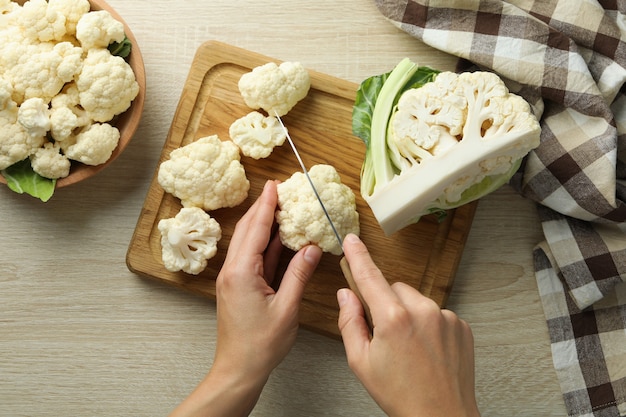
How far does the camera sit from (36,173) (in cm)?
192

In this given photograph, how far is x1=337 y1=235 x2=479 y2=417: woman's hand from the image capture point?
5.02ft

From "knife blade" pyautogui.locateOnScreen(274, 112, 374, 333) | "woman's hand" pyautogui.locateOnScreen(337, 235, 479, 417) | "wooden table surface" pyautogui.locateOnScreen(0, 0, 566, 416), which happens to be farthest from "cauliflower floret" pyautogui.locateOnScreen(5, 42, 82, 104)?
"woman's hand" pyautogui.locateOnScreen(337, 235, 479, 417)

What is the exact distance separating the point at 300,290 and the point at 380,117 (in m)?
0.56

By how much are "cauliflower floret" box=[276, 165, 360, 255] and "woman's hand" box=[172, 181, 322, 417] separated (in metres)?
0.05

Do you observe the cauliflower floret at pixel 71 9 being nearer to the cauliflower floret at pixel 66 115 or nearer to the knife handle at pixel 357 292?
the cauliflower floret at pixel 66 115

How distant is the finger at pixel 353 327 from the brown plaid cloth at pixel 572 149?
77cm

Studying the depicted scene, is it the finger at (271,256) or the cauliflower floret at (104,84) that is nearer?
the cauliflower floret at (104,84)

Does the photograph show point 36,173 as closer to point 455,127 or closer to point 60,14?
point 60,14

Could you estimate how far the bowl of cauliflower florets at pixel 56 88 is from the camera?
1.81 metres

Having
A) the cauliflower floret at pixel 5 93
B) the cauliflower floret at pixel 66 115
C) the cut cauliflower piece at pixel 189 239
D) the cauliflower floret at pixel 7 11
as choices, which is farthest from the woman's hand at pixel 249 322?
the cauliflower floret at pixel 7 11

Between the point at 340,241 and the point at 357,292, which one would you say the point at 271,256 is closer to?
the point at 340,241

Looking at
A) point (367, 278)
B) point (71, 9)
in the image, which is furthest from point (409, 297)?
point (71, 9)

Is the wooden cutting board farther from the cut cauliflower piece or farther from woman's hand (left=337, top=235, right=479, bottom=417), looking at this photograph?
woman's hand (left=337, top=235, right=479, bottom=417)

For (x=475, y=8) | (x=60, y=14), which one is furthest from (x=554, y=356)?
(x=60, y=14)
